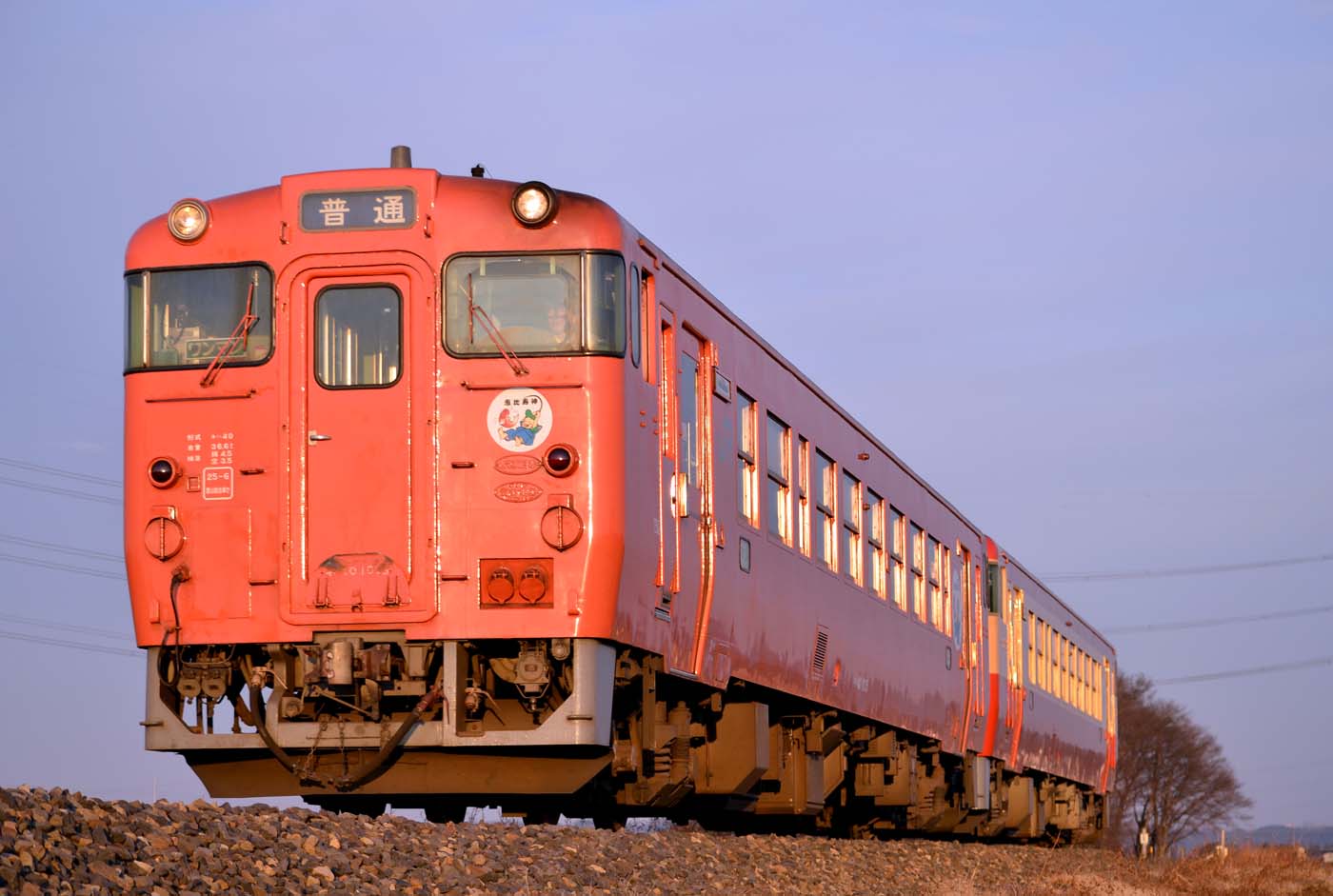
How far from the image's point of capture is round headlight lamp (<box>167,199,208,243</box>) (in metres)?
9.74

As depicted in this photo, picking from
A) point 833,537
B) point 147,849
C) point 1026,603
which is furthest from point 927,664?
point 147,849

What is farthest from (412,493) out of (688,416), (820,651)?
(820,651)

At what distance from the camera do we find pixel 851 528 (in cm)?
1459

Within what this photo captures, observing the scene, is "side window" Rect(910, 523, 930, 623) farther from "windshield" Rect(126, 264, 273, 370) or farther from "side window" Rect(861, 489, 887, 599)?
"windshield" Rect(126, 264, 273, 370)

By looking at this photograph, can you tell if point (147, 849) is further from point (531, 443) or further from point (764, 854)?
point (764, 854)

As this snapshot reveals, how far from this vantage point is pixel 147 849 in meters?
6.57

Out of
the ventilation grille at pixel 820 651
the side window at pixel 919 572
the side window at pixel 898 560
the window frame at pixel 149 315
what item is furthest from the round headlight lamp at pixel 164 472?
the side window at pixel 919 572

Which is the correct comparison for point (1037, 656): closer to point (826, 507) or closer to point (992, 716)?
point (992, 716)

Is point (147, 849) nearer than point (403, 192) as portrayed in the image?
Yes

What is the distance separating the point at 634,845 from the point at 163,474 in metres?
3.01

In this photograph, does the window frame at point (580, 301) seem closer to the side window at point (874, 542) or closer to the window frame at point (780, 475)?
the window frame at point (780, 475)

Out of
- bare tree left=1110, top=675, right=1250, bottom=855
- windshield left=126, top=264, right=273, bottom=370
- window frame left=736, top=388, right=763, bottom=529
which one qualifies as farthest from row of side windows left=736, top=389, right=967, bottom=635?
bare tree left=1110, top=675, right=1250, bottom=855

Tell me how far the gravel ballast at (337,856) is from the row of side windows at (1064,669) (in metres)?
11.9

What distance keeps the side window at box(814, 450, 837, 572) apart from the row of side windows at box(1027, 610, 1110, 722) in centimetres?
930
